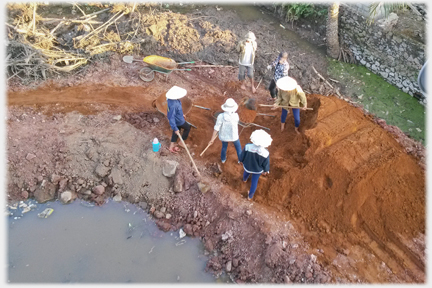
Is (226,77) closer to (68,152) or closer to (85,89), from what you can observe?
(85,89)

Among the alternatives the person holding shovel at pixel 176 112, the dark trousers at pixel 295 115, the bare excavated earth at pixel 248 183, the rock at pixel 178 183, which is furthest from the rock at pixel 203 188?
the dark trousers at pixel 295 115

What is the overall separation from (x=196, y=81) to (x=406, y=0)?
5333 mm

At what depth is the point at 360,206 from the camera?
19.5 feet

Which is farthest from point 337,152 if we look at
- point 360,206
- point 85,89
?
point 85,89

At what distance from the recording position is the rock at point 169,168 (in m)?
6.69

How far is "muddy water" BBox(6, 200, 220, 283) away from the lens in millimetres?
5801

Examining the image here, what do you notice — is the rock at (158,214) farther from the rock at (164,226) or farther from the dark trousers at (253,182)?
the dark trousers at (253,182)

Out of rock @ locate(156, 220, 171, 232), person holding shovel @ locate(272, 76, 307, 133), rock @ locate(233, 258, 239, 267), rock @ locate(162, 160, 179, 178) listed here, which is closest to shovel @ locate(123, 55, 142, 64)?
rock @ locate(162, 160, 179, 178)

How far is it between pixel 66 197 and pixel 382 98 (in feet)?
24.0

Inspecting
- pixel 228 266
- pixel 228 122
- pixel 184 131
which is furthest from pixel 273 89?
pixel 228 266

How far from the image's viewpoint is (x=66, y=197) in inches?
262

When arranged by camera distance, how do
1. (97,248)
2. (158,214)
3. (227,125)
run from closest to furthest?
(97,248) → (227,125) → (158,214)

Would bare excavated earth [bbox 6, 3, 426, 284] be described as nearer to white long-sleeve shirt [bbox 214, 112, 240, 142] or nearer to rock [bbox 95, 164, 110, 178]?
rock [bbox 95, 164, 110, 178]

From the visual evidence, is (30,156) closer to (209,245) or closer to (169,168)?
(169,168)
